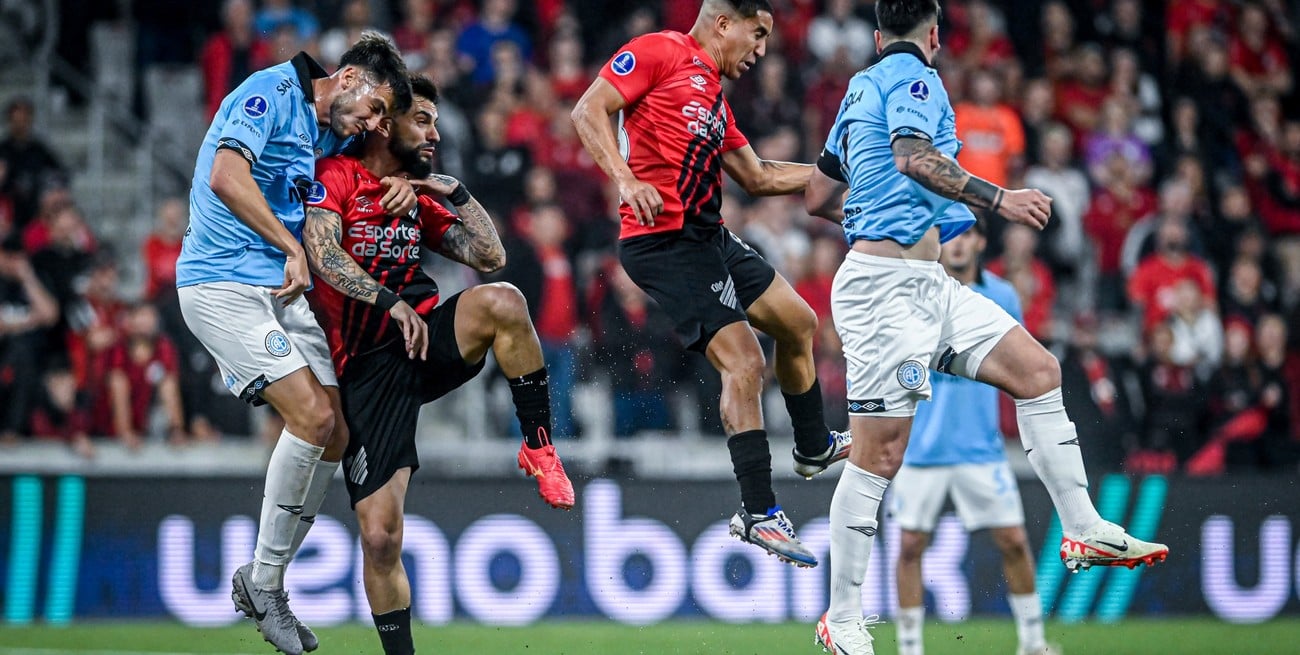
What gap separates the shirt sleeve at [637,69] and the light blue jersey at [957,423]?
3.05 metres

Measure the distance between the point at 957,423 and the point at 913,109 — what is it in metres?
3.23

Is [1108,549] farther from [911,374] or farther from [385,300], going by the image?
[385,300]

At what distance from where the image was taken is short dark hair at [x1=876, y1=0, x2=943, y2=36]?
A: 6.96m

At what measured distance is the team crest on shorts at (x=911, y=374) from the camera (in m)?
6.87

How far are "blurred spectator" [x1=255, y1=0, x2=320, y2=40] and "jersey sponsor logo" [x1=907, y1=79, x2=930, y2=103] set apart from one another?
930cm

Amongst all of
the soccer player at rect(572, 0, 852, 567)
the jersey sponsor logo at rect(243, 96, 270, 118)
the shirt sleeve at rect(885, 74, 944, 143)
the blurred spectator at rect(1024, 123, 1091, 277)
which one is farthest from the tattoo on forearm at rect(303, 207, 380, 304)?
the blurred spectator at rect(1024, 123, 1091, 277)

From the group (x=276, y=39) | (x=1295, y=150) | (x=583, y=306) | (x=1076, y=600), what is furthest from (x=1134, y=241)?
(x=276, y=39)

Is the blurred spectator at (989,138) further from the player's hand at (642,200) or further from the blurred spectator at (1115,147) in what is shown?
the player's hand at (642,200)

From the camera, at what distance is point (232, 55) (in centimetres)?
Result: 1442

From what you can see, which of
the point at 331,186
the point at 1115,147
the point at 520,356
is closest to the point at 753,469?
the point at 520,356

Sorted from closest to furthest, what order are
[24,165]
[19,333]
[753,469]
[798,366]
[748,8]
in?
1. [753,469]
2. [748,8]
3. [798,366]
4. [19,333]
5. [24,165]

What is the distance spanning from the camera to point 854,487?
6.95 meters

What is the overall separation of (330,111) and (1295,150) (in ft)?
41.2

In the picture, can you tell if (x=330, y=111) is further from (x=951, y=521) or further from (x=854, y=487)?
(x=951, y=521)
